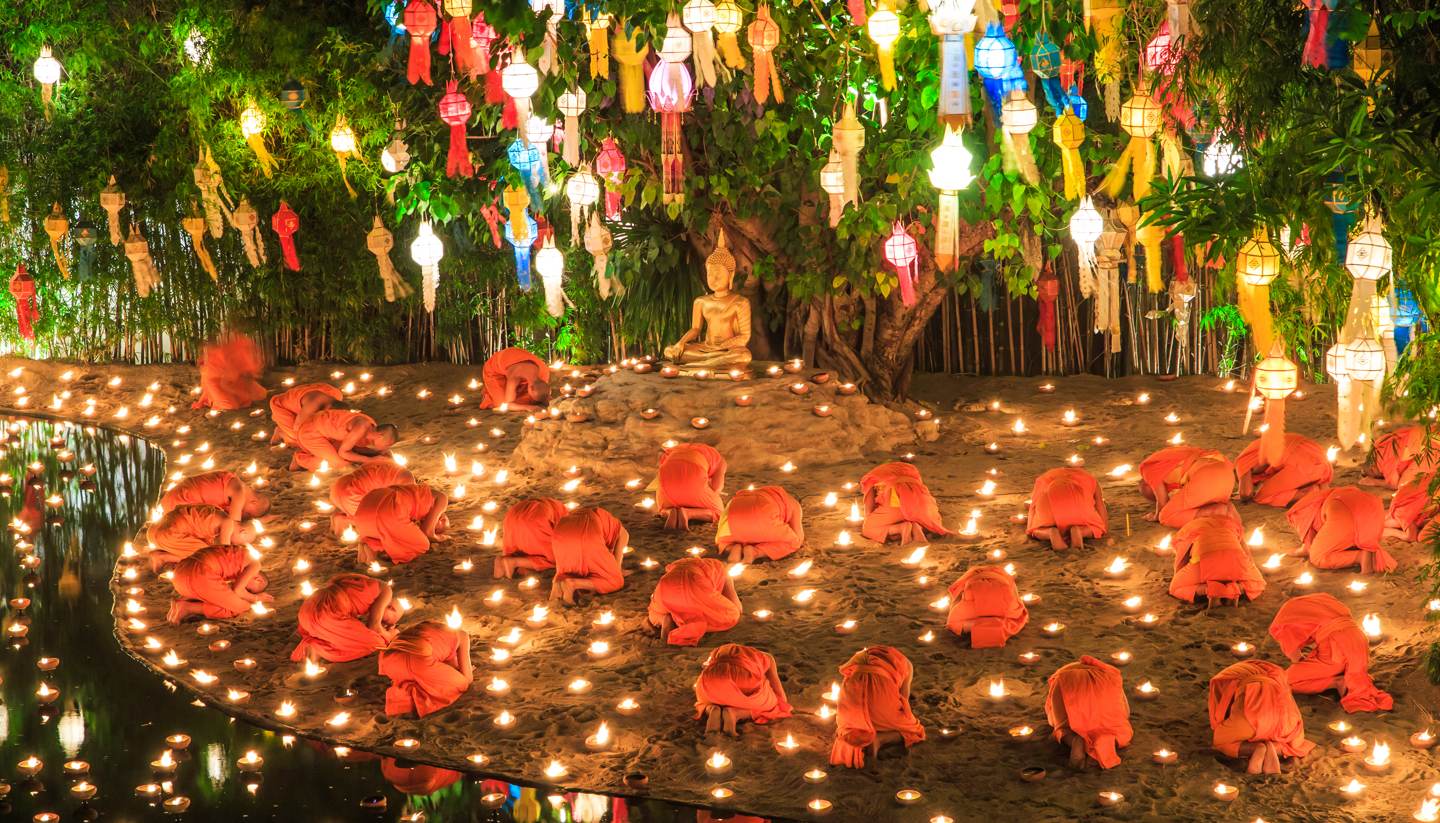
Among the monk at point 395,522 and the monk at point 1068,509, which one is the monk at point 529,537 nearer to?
the monk at point 395,522

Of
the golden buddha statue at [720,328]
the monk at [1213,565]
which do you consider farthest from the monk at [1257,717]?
the golden buddha statue at [720,328]

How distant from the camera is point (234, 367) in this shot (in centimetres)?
912

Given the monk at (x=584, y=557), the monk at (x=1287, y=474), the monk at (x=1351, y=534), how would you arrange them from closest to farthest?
the monk at (x=1351, y=534)
the monk at (x=584, y=557)
the monk at (x=1287, y=474)

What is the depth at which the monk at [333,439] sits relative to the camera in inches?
301

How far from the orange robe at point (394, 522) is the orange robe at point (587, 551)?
74 cm

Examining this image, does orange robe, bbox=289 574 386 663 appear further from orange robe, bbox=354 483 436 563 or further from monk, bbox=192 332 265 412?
monk, bbox=192 332 265 412

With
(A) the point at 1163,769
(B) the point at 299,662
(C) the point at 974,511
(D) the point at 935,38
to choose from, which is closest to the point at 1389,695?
(A) the point at 1163,769

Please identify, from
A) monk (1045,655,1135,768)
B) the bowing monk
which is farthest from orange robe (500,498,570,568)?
monk (1045,655,1135,768)

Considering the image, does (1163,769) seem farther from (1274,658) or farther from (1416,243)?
(1416,243)

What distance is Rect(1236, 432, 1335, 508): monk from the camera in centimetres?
609

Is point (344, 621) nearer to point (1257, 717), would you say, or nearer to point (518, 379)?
point (1257, 717)

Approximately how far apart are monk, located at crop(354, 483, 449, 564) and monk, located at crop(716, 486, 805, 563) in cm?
117

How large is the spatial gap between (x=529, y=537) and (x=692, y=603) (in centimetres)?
96

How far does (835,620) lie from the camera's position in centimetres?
549
